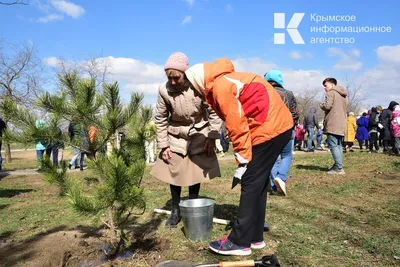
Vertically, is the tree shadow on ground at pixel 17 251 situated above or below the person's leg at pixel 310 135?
below

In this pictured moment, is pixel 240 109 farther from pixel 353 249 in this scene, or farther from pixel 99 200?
pixel 353 249

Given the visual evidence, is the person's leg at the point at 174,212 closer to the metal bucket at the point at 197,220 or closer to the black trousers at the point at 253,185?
the metal bucket at the point at 197,220

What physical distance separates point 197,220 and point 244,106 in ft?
3.94

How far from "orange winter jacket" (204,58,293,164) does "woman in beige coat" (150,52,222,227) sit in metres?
0.77

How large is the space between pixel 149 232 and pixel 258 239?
1.19 metres

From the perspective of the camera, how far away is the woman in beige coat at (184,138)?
341 centimetres

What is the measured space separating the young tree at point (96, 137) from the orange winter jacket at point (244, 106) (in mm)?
726

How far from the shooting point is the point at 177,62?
3.03 meters

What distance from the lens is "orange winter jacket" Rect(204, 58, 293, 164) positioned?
2.45 m

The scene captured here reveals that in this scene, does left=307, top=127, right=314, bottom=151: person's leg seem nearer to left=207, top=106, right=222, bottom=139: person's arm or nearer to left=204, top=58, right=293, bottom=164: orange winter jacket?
left=207, top=106, right=222, bottom=139: person's arm

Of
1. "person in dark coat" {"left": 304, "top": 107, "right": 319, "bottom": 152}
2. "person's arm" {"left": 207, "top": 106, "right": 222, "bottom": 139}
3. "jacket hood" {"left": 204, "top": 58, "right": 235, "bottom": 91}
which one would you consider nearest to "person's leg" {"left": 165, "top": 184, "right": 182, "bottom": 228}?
"person's arm" {"left": 207, "top": 106, "right": 222, "bottom": 139}

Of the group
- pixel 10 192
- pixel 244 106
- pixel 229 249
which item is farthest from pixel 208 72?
pixel 10 192

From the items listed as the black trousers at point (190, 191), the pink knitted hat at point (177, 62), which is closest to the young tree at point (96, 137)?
the pink knitted hat at point (177, 62)

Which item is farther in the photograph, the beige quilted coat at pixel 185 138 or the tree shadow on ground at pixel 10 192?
the tree shadow on ground at pixel 10 192
